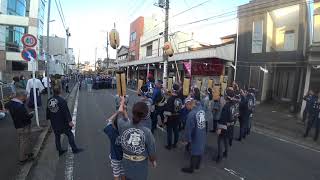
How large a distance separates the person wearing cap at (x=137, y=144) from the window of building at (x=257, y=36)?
18.0 metres

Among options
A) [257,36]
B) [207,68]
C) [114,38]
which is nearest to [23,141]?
[114,38]

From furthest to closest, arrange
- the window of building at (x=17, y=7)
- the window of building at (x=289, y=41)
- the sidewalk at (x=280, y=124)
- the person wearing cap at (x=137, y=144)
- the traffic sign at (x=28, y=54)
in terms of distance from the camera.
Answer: the window of building at (x=17, y=7), the window of building at (x=289, y=41), the sidewalk at (x=280, y=124), the traffic sign at (x=28, y=54), the person wearing cap at (x=137, y=144)

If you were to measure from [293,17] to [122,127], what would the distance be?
55.3 feet

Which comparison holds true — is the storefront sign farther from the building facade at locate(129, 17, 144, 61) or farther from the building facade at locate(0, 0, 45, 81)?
the building facade at locate(129, 17, 144, 61)

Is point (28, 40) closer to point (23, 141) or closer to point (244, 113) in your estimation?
point (23, 141)

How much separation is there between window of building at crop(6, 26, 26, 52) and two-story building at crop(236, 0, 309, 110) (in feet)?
90.9

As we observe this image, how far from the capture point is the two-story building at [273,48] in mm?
17547

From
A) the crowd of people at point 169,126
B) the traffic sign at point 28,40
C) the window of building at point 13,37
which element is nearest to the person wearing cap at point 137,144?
the crowd of people at point 169,126

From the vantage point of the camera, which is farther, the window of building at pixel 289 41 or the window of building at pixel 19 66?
the window of building at pixel 19 66

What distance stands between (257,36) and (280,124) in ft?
27.1

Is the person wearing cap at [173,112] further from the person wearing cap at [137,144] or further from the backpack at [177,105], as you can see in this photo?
the person wearing cap at [137,144]

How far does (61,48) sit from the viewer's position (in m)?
43.1

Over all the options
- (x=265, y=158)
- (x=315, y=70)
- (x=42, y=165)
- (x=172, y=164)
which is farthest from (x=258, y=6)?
(x=42, y=165)

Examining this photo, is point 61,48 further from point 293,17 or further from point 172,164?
point 172,164
